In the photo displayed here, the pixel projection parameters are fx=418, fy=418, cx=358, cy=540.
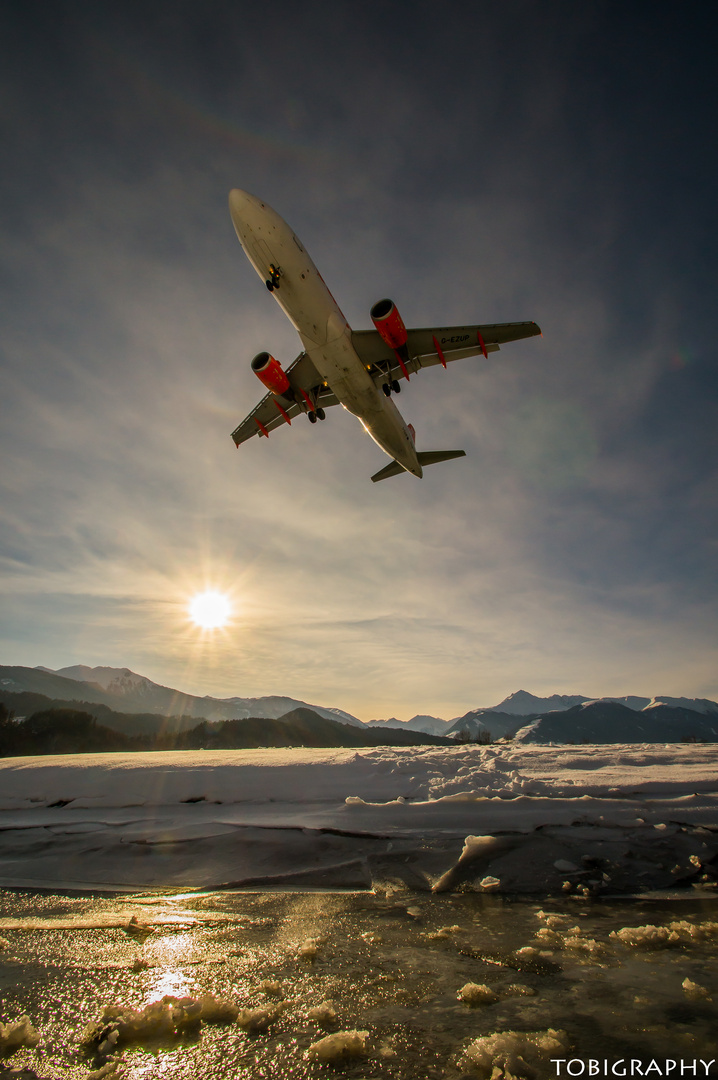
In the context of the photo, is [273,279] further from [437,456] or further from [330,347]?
[437,456]

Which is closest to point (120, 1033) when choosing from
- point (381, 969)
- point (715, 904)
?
point (381, 969)

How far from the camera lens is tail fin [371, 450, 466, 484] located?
28109 millimetres

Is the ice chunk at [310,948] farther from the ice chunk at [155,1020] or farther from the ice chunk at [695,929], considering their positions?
the ice chunk at [695,929]

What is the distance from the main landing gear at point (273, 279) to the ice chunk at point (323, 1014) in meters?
20.7

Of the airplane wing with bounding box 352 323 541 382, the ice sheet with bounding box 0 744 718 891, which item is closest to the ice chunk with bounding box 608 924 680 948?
the ice sheet with bounding box 0 744 718 891

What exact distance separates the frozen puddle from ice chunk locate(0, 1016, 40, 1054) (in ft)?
0.05

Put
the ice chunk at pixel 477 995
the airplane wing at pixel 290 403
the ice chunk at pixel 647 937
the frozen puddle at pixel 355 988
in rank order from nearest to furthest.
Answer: the frozen puddle at pixel 355 988
the ice chunk at pixel 477 995
the ice chunk at pixel 647 937
the airplane wing at pixel 290 403

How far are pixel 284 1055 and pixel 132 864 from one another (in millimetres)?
6006

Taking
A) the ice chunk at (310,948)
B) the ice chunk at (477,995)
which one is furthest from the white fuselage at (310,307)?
the ice chunk at (477,995)

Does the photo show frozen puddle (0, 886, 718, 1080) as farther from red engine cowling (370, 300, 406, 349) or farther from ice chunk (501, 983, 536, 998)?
red engine cowling (370, 300, 406, 349)

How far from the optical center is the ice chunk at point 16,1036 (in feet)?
8.46

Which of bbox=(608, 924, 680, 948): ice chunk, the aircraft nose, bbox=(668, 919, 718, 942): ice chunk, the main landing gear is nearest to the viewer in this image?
bbox=(608, 924, 680, 948): ice chunk

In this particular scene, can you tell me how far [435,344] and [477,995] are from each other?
71.0 ft

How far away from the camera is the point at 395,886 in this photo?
587 centimetres
